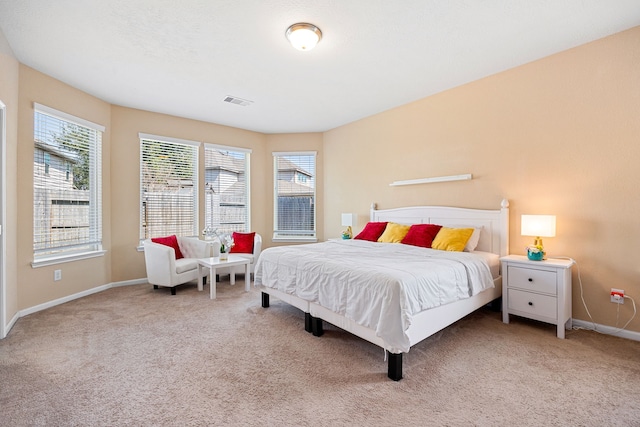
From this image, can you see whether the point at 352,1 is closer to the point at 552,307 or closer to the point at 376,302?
the point at 376,302

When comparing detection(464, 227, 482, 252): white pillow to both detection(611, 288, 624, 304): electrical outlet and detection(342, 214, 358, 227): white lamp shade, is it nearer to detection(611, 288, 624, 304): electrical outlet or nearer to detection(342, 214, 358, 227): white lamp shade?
detection(611, 288, 624, 304): electrical outlet

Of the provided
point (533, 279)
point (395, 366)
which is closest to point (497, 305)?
point (533, 279)

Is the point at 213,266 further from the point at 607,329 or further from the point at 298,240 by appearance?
the point at 607,329

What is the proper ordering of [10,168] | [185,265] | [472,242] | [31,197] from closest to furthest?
[10,168], [31,197], [472,242], [185,265]

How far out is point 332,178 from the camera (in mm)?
5797

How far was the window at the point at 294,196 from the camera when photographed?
19.8 feet

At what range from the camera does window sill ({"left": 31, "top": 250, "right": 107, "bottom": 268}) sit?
135 inches

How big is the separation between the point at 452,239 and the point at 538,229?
0.82m

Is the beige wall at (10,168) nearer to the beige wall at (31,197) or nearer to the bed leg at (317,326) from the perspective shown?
the beige wall at (31,197)

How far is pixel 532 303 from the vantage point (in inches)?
111

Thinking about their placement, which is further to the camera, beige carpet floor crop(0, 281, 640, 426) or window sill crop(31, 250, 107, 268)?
window sill crop(31, 250, 107, 268)

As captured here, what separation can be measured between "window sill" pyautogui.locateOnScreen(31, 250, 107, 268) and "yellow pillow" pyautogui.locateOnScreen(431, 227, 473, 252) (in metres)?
4.65

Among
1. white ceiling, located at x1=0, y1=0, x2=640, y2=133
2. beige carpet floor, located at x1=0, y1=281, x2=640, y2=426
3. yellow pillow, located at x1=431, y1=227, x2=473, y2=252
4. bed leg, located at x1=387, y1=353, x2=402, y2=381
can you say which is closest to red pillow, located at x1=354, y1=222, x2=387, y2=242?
yellow pillow, located at x1=431, y1=227, x2=473, y2=252

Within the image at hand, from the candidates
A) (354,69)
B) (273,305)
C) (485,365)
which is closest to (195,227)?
(273,305)
